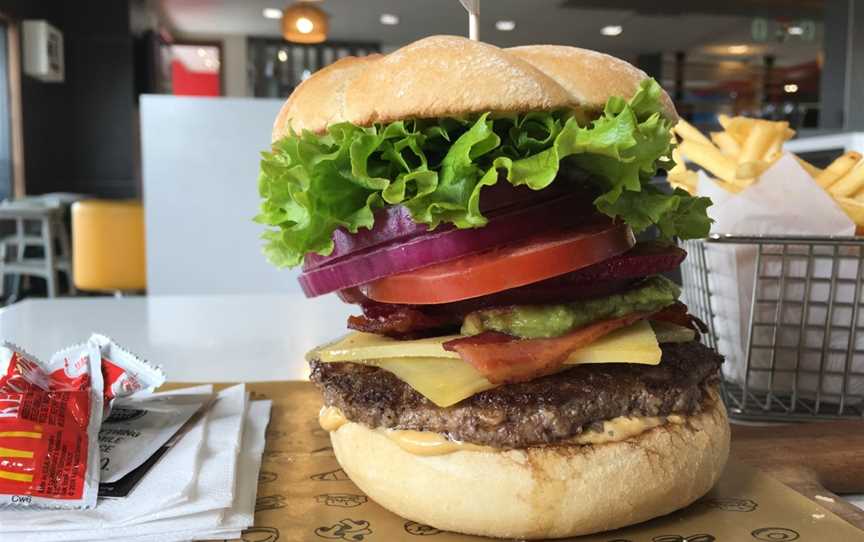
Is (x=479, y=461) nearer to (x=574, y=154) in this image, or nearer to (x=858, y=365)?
(x=574, y=154)

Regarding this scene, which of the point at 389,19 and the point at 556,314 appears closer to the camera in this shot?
the point at 556,314

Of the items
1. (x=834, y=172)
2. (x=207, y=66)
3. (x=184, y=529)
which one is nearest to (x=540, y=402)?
(x=184, y=529)

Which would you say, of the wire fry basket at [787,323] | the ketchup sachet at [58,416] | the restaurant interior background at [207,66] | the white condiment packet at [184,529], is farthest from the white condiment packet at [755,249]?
the restaurant interior background at [207,66]

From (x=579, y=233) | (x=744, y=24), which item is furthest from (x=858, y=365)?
(x=744, y=24)

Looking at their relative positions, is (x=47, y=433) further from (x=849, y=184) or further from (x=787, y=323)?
(x=849, y=184)

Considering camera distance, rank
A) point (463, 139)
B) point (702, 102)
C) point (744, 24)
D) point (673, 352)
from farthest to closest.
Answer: point (702, 102), point (744, 24), point (673, 352), point (463, 139)
